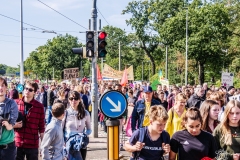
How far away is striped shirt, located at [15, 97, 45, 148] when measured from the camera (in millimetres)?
5449

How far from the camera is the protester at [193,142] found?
3.85 metres

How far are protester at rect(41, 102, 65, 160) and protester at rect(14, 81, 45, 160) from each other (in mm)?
628

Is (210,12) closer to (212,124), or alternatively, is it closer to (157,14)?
(157,14)

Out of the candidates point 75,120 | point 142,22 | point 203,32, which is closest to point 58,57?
point 142,22

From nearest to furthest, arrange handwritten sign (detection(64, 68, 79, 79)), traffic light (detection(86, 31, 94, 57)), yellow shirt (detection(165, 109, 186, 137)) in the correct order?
yellow shirt (detection(165, 109, 186, 137)) → traffic light (detection(86, 31, 94, 57)) → handwritten sign (detection(64, 68, 79, 79))

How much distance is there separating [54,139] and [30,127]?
0.77m

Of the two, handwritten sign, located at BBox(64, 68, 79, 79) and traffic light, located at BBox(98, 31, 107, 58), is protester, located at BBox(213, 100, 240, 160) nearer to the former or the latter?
traffic light, located at BBox(98, 31, 107, 58)

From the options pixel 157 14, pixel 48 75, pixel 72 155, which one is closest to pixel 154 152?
pixel 72 155

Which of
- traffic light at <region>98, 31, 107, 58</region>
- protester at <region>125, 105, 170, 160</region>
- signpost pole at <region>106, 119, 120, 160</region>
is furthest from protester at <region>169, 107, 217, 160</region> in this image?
traffic light at <region>98, 31, 107, 58</region>

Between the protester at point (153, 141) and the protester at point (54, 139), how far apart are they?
1.36 metres

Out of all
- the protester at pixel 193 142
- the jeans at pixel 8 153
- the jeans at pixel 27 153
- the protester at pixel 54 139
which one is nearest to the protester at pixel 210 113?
the protester at pixel 193 142

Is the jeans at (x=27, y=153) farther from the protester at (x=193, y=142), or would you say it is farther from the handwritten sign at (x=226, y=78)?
the handwritten sign at (x=226, y=78)

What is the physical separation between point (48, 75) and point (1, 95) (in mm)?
75913

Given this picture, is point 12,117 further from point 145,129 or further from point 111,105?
point 145,129
